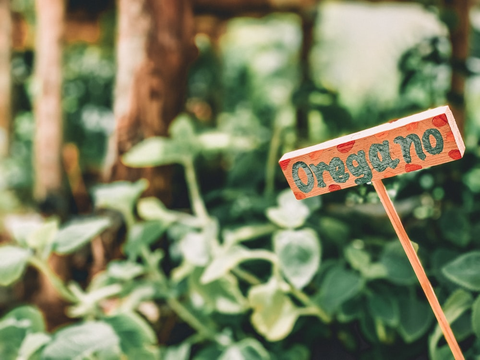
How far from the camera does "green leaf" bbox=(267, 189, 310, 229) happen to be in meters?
0.75

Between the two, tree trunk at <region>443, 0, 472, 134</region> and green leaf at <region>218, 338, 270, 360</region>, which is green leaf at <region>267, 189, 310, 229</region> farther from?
tree trunk at <region>443, 0, 472, 134</region>

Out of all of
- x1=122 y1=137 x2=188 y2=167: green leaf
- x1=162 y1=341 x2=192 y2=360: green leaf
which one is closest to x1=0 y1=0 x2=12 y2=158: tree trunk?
x1=122 y1=137 x2=188 y2=167: green leaf

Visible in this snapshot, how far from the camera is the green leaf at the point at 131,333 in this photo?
2.35 ft

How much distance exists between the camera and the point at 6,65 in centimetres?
144

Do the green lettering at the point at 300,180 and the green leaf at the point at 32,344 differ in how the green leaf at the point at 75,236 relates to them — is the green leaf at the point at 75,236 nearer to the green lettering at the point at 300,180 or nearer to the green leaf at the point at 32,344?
the green leaf at the point at 32,344

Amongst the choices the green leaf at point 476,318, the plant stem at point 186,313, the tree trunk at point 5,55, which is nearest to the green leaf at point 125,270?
the plant stem at point 186,313

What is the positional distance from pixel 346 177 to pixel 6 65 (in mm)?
1414

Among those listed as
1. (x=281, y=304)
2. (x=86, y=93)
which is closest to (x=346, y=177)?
(x=281, y=304)

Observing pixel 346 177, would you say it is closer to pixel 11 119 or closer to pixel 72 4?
pixel 11 119

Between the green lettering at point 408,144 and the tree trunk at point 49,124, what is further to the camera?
the tree trunk at point 49,124

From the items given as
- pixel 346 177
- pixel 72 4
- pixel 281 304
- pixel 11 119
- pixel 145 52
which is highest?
pixel 72 4

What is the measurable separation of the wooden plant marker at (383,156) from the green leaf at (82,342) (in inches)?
15.7

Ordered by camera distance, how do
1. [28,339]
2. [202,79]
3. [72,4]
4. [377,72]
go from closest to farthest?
1. [28,339]
2. [72,4]
3. [202,79]
4. [377,72]

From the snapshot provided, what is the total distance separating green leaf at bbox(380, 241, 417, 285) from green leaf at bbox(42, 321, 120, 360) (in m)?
0.50
